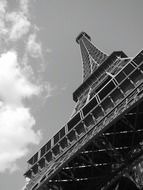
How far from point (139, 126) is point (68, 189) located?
9.41 metres

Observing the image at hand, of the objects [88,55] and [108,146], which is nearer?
[108,146]

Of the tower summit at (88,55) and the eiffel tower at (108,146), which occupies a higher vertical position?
the tower summit at (88,55)

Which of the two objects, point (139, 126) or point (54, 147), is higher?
point (54, 147)

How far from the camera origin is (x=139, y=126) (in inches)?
1144

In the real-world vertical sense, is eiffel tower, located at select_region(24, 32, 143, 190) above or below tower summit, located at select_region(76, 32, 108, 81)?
below

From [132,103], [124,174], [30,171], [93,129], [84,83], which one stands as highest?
[84,83]

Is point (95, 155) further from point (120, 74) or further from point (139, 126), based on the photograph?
point (120, 74)

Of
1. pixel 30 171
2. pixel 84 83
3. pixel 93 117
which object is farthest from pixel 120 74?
pixel 84 83

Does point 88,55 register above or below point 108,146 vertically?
above

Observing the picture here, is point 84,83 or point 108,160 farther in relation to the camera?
point 84,83

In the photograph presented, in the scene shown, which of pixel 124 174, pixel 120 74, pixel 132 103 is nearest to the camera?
pixel 132 103

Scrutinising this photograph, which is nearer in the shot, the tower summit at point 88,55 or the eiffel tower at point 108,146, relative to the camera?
the eiffel tower at point 108,146

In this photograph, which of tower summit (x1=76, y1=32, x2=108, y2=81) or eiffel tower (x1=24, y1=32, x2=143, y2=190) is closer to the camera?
eiffel tower (x1=24, y1=32, x2=143, y2=190)

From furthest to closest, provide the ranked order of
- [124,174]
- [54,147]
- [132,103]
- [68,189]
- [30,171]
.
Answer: [30,171] → [54,147] → [68,189] → [124,174] → [132,103]
